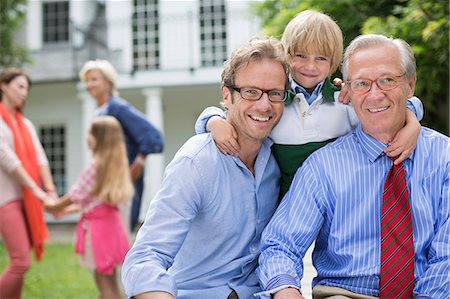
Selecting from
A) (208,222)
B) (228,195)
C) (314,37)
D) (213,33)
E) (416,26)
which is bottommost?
(208,222)

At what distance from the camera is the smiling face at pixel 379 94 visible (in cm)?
253

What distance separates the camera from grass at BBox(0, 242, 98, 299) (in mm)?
7266

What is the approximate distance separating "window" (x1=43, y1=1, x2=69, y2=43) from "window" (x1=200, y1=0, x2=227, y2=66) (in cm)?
439

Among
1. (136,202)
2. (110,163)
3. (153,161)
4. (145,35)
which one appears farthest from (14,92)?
(145,35)

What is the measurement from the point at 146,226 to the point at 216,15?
16.8 m

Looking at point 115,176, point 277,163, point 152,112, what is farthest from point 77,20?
point 277,163

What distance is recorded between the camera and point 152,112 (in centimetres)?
1791

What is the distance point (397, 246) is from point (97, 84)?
4.00 m

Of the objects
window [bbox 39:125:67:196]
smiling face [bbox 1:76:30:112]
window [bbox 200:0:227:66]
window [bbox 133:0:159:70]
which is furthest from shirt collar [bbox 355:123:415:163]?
window [bbox 39:125:67:196]

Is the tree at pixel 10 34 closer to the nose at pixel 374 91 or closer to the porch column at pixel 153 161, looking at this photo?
the porch column at pixel 153 161

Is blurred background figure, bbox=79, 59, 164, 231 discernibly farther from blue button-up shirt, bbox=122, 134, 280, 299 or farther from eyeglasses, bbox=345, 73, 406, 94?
eyeglasses, bbox=345, 73, 406, 94

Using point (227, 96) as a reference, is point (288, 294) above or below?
below

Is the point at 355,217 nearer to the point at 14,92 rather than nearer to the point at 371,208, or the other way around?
the point at 371,208

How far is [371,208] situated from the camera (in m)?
2.52
